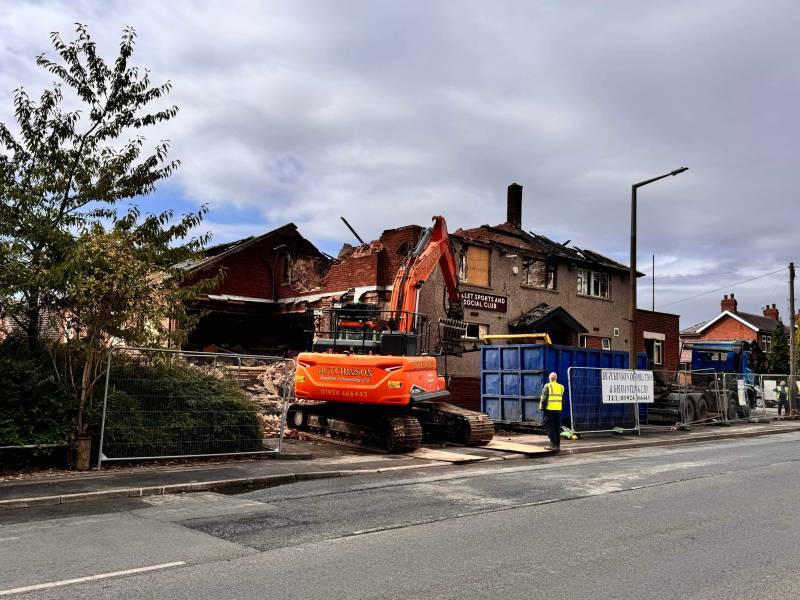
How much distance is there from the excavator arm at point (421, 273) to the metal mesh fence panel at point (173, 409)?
3351 mm

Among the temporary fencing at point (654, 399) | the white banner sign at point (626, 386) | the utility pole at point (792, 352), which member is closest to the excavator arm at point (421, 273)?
the temporary fencing at point (654, 399)

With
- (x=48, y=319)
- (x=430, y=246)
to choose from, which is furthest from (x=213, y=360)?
(x=430, y=246)

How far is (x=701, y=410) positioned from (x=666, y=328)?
968 centimetres

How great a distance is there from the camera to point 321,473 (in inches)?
445

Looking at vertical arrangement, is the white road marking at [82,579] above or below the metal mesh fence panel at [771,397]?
below

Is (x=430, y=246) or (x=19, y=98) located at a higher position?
(x=19, y=98)

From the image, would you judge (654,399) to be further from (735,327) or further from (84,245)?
(735,327)

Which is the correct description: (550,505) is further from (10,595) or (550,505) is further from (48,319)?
(48,319)

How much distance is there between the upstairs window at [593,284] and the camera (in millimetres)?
27656

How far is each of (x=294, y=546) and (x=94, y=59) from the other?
9571mm

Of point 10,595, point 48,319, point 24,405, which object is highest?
point 48,319

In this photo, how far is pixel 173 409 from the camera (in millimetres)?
11875

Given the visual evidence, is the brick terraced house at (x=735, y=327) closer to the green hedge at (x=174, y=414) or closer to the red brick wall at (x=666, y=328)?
the red brick wall at (x=666, y=328)

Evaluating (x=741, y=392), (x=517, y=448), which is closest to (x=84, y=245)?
(x=517, y=448)
